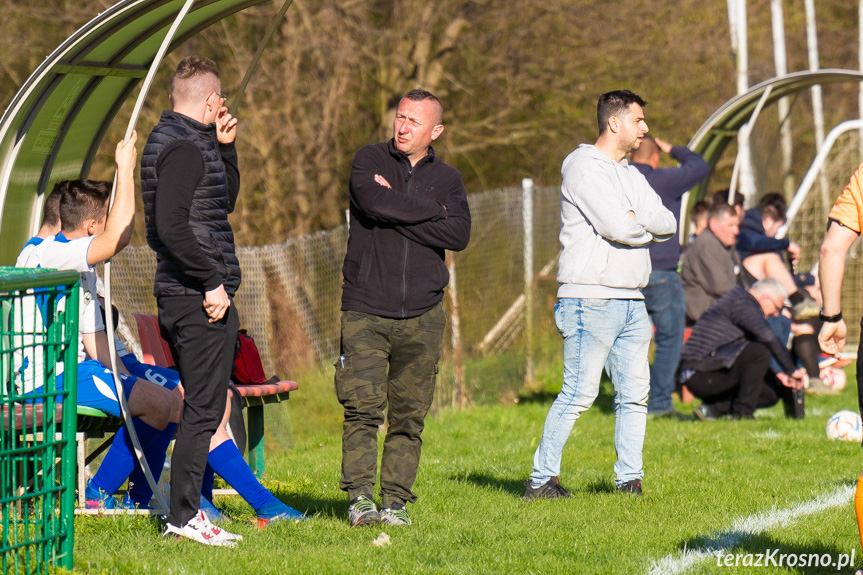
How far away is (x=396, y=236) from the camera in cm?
548

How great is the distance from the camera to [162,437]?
19.0ft

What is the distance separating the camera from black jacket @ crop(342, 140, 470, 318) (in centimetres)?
539

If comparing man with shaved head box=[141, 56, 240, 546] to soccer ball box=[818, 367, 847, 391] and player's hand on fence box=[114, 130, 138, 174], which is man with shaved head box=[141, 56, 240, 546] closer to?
player's hand on fence box=[114, 130, 138, 174]

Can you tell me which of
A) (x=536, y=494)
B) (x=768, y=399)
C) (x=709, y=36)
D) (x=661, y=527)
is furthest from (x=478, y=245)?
(x=709, y=36)

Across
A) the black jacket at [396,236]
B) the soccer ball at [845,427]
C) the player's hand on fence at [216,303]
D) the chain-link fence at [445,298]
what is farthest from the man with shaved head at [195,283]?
the soccer ball at [845,427]

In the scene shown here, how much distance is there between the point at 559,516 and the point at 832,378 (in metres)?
Answer: 7.27

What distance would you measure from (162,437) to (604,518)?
7.78 ft

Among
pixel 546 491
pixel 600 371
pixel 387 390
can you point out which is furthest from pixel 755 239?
pixel 387 390

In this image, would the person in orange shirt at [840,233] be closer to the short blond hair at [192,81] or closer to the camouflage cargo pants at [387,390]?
the camouflage cargo pants at [387,390]

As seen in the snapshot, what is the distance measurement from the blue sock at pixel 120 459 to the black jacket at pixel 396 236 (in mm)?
1289

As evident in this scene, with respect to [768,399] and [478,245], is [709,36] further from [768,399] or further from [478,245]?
[768,399]

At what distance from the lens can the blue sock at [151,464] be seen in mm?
5797

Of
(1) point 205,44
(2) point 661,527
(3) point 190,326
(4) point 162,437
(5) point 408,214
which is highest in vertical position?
(1) point 205,44

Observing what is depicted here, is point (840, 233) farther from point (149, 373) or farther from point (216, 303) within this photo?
point (149, 373)
